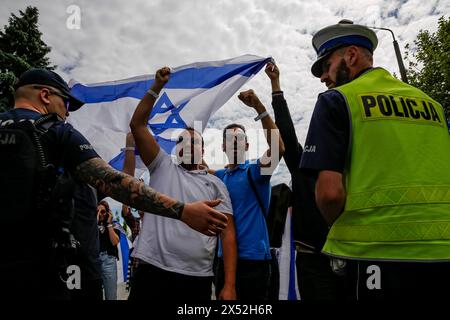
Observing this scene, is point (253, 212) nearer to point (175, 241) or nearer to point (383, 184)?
point (175, 241)

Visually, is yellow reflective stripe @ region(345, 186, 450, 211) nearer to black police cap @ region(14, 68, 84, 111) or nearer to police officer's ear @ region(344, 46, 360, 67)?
police officer's ear @ region(344, 46, 360, 67)

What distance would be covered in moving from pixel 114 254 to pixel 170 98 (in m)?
3.53

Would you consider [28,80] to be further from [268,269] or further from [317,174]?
[268,269]

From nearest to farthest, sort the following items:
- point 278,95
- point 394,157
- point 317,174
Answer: point 394,157 → point 317,174 → point 278,95

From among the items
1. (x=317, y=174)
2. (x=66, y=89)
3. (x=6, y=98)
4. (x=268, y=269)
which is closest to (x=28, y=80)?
(x=66, y=89)

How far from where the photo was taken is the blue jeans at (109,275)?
19.4 feet

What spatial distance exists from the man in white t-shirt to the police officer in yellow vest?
3.69 ft

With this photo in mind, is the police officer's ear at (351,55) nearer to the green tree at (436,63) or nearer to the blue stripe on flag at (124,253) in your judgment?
the blue stripe on flag at (124,253)

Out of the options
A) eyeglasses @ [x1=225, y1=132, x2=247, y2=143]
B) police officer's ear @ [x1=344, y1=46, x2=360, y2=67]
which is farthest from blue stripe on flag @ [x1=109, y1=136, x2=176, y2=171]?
police officer's ear @ [x1=344, y1=46, x2=360, y2=67]

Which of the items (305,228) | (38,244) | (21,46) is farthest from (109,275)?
(21,46)

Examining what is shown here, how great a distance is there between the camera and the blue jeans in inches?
232

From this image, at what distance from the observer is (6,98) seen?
1706 cm

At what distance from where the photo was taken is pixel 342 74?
2.14m

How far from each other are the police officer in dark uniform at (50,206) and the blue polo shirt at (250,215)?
1.65 meters
